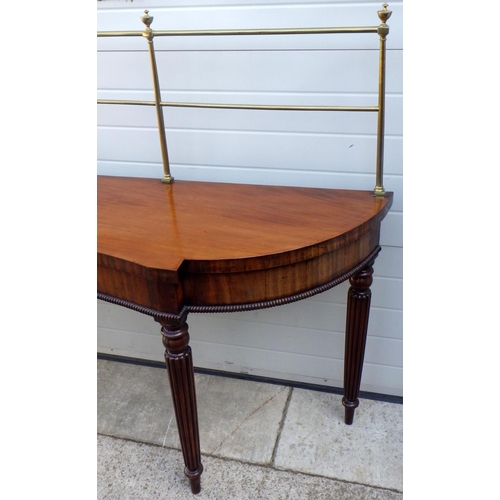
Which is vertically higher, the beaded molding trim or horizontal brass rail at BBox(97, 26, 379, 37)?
horizontal brass rail at BBox(97, 26, 379, 37)

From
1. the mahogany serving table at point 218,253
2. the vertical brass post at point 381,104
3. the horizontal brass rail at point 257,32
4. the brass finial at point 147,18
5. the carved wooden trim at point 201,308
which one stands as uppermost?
the brass finial at point 147,18

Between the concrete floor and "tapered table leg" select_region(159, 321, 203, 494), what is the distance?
0.17 meters

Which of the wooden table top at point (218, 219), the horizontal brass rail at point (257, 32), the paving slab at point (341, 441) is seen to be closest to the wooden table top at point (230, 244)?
the wooden table top at point (218, 219)

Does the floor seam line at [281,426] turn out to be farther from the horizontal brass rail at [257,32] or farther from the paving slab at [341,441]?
the horizontal brass rail at [257,32]

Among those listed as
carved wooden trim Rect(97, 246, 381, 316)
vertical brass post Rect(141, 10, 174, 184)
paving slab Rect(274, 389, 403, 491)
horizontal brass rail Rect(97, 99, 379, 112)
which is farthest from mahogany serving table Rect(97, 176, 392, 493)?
paving slab Rect(274, 389, 403, 491)

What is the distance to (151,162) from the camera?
1.64 m

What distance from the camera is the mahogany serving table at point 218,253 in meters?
1.05

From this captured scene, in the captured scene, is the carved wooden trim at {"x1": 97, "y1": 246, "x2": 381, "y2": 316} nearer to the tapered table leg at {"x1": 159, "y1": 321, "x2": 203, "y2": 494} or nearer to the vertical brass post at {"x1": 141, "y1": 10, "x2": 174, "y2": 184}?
the tapered table leg at {"x1": 159, "y1": 321, "x2": 203, "y2": 494}

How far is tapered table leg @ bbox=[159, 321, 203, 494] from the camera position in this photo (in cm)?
113

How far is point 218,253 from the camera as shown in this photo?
1056mm

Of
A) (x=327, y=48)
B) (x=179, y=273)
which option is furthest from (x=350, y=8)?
(x=179, y=273)

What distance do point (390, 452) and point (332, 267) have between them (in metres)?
0.75

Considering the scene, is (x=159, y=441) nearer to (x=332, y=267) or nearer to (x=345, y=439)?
(x=345, y=439)

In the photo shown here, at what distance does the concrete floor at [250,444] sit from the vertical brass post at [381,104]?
0.81m
